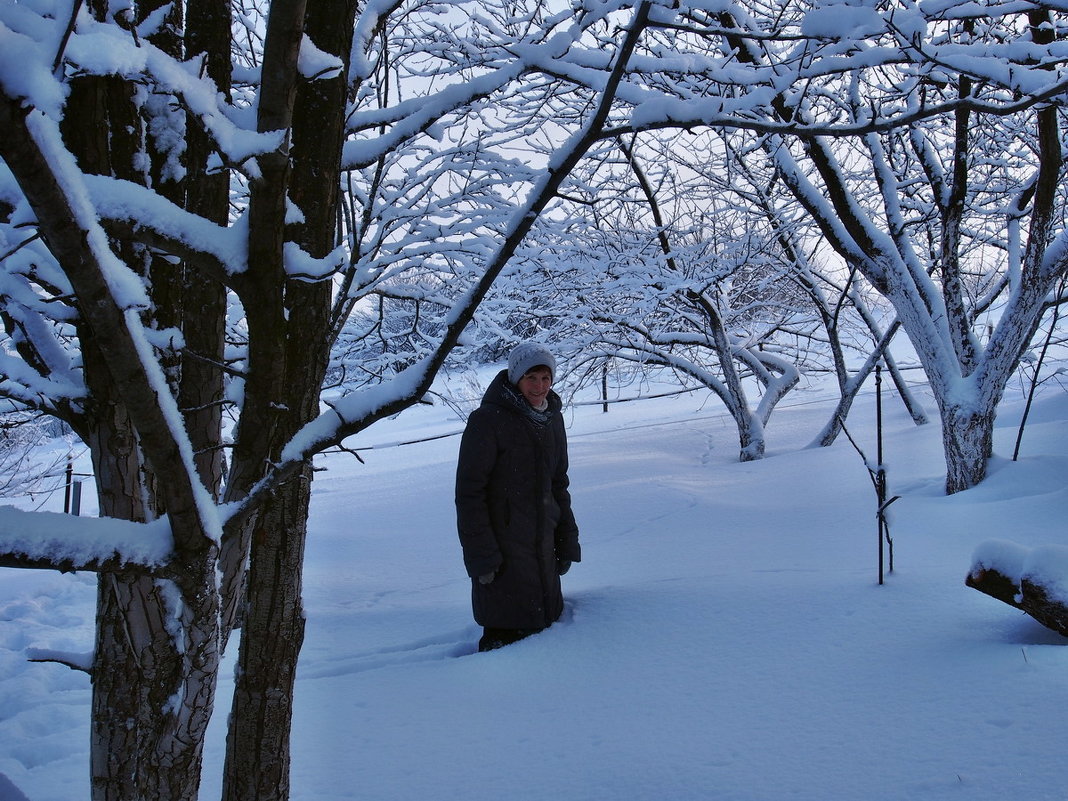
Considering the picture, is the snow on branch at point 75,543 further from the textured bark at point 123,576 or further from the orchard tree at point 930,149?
the orchard tree at point 930,149

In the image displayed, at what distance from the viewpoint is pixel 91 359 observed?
→ 1.57 metres

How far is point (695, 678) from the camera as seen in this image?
2.41 metres

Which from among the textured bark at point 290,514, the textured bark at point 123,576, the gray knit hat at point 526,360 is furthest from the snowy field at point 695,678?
the gray knit hat at point 526,360

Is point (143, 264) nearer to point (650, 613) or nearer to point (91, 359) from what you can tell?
point (91, 359)

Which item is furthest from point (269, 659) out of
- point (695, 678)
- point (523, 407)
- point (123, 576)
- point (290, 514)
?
point (523, 407)

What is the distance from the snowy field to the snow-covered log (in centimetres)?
10

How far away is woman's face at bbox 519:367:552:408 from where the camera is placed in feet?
10.9

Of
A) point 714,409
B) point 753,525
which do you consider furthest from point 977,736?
point 714,409

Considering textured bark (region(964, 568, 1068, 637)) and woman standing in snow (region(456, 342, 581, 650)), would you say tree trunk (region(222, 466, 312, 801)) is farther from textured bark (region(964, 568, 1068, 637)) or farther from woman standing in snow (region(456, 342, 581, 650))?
textured bark (region(964, 568, 1068, 637))

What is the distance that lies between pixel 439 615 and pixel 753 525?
7.32ft

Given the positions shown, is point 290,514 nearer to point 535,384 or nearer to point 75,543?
point 75,543

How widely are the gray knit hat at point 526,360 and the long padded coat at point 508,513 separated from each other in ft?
0.19

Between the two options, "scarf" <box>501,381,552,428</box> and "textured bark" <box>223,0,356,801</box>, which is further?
"scarf" <box>501,381,552,428</box>

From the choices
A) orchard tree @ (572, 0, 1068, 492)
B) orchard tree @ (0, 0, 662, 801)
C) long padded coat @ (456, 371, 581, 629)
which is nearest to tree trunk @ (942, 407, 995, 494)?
orchard tree @ (572, 0, 1068, 492)
